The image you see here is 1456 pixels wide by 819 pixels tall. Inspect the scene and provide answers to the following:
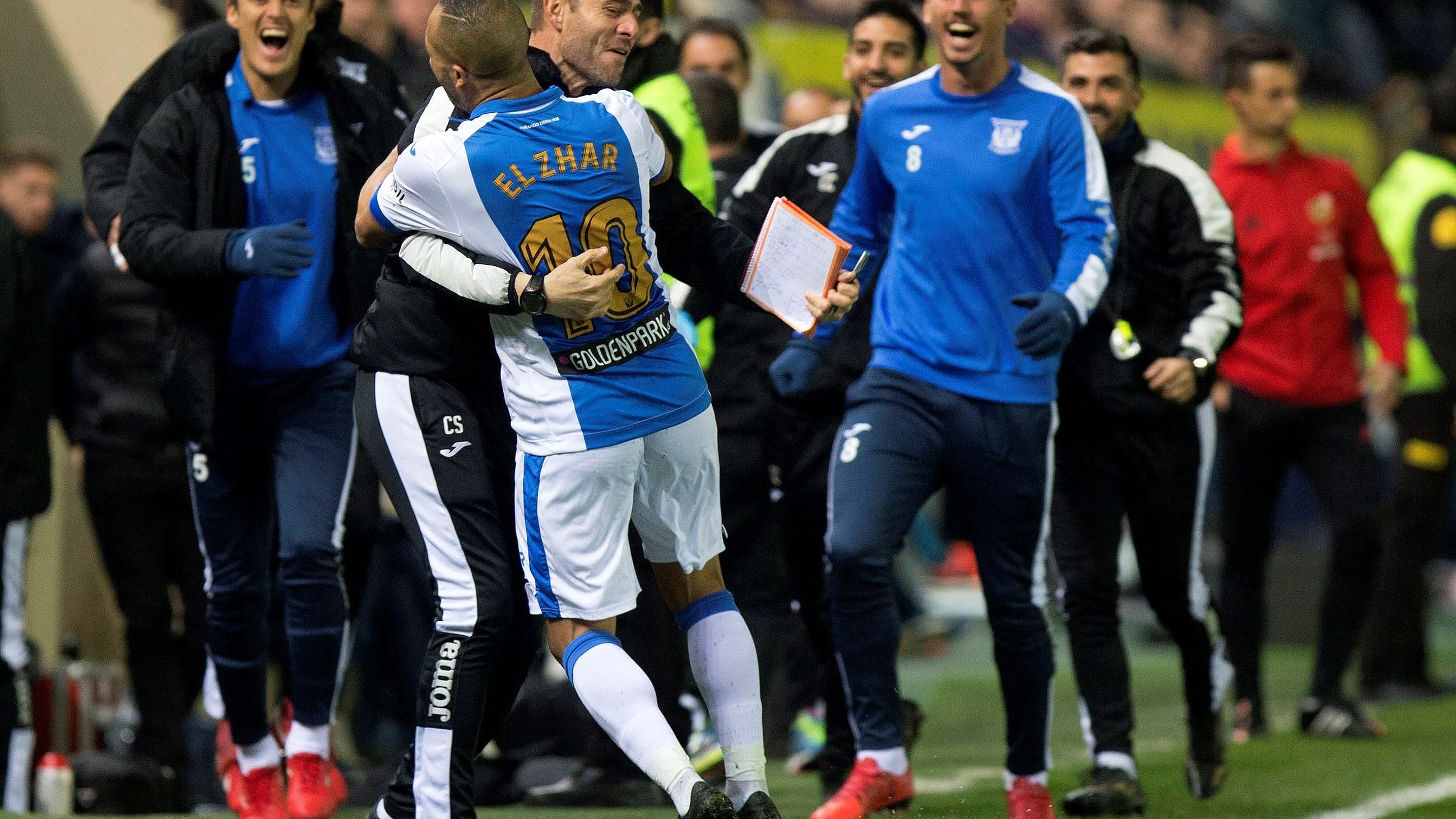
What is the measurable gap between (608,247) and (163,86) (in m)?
2.13

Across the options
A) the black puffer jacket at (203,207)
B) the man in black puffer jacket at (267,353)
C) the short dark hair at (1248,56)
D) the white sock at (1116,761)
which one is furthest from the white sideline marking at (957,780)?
the short dark hair at (1248,56)

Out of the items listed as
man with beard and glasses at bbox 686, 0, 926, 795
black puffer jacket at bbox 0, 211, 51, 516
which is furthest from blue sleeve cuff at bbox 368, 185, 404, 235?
black puffer jacket at bbox 0, 211, 51, 516

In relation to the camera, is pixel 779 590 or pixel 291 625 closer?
pixel 291 625

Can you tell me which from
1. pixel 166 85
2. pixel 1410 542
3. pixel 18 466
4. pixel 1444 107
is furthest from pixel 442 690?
pixel 1444 107

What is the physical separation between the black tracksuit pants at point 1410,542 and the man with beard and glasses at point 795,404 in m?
3.48

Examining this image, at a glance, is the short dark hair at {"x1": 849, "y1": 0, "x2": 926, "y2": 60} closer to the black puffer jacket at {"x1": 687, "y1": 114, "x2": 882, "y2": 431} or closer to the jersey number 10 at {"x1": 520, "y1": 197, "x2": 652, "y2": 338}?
the black puffer jacket at {"x1": 687, "y1": 114, "x2": 882, "y2": 431}

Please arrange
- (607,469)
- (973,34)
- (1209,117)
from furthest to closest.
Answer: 1. (1209,117)
2. (973,34)
3. (607,469)

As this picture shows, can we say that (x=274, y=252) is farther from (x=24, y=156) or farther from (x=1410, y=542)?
(x=1410, y=542)

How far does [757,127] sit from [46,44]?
12.7ft

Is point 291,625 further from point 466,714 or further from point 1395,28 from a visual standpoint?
point 1395,28

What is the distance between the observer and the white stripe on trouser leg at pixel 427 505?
434cm

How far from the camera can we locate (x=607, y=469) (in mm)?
4242

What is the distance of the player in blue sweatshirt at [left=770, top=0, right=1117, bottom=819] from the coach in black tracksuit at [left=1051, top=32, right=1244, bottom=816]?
724mm

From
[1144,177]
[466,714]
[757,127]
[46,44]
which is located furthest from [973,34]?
[46,44]
